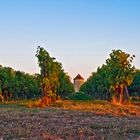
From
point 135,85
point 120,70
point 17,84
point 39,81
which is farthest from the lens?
point 135,85

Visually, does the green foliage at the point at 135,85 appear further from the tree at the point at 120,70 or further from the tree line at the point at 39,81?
the tree at the point at 120,70

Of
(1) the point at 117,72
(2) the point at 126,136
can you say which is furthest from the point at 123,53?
(2) the point at 126,136

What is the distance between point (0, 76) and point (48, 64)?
22.6m

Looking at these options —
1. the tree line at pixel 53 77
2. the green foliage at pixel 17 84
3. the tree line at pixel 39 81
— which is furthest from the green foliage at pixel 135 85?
the green foliage at pixel 17 84

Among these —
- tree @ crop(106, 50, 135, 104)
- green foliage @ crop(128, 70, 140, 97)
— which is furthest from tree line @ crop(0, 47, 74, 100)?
green foliage @ crop(128, 70, 140, 97)

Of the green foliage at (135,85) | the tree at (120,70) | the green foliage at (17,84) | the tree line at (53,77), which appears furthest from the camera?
the green foliage at (135,85)

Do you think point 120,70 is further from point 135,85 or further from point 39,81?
point 135,85

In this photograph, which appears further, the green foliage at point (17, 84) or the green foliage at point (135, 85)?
the green foliage at point (135, 85)

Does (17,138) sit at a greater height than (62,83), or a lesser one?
lesser

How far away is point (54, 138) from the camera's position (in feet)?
55.0

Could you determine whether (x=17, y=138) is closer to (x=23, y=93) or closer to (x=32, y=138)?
(x=32, y=138)

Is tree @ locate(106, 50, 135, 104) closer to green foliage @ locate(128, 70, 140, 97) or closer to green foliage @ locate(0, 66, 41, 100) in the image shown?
green foliage @ locate(0, 66, 41, 100)

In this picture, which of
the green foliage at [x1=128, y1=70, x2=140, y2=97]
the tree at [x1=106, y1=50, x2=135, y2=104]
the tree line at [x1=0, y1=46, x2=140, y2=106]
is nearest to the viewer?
the tree line at [x1=0, y1=46, x2=140, y2=106]

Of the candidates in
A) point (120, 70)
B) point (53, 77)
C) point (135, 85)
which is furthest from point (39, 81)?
point (135, 85)
